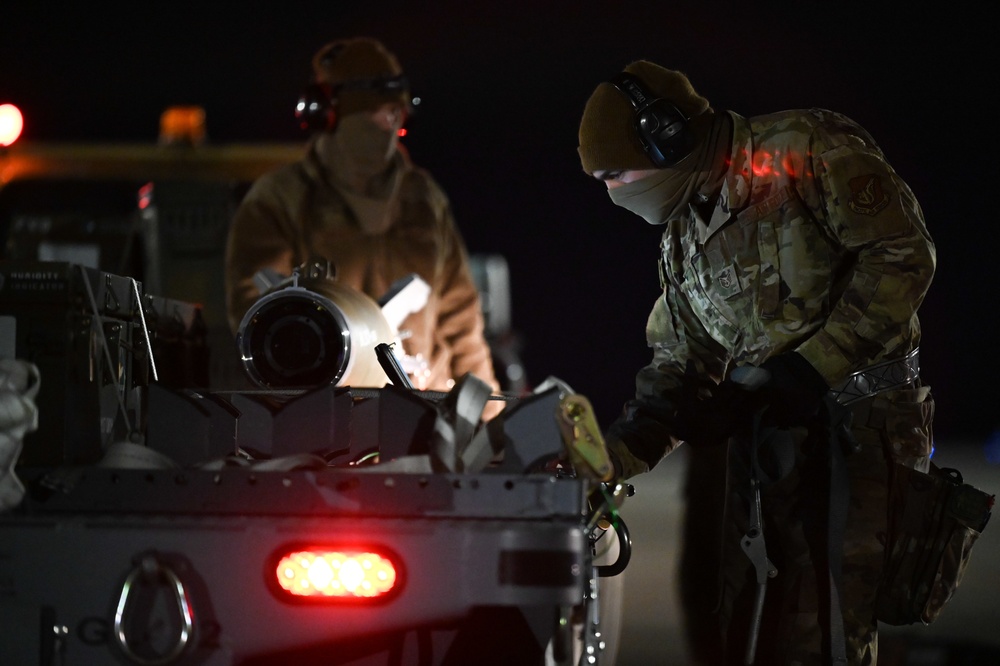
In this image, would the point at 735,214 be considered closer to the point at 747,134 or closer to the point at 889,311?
the point at 747,134

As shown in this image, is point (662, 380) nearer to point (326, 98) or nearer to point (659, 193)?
point (659, 193)

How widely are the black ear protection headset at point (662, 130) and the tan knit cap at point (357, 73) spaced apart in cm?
232

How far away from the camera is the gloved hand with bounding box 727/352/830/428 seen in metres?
3.23

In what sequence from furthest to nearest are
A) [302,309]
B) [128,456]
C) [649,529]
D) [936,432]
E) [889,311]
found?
[936,432] → [649,529] → [302,309] → [889,311] → [128,456]

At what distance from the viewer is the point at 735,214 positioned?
3619 millimetres

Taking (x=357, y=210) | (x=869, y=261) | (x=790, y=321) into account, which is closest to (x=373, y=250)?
(x=357, y=210)

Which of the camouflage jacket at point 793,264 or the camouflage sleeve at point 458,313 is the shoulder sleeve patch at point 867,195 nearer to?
the camouflage jacket at point 793,264

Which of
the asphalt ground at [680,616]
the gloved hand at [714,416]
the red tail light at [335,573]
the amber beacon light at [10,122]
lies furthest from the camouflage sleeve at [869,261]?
the amber beacon light at [10,122]

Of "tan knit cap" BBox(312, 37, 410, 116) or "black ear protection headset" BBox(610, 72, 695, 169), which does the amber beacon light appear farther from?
"black ear protection headset" BBox(610, 72, 695, 169)

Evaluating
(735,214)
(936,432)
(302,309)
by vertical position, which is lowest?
(936,432)

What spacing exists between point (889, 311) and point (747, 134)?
0.61 m

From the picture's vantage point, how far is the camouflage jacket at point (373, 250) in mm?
5578

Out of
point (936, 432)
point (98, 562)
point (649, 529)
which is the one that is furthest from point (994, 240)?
point (98, 562)

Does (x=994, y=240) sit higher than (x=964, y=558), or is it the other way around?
(x=994, y=240)
